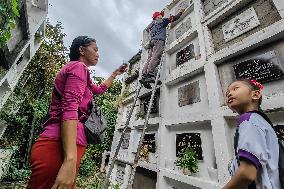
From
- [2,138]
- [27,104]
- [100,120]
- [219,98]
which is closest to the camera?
[100,120]

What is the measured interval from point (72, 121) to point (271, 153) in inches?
52.5

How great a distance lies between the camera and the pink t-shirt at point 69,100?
140cm

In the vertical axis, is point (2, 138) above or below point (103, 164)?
above

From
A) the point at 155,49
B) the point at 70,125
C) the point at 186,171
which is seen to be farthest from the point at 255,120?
the point at 155,49

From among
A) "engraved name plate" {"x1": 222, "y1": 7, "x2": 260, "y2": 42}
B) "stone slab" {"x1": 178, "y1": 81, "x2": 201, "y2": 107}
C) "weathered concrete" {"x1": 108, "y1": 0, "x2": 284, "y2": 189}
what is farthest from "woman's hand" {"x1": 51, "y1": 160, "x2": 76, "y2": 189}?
"engraved name plate" {"x1": 222, "y1": 7, "x2": 260, "y2": 42}

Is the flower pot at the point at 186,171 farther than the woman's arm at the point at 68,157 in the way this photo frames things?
Yes

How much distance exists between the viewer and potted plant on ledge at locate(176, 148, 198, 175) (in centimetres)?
400

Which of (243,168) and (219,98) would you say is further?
(219,98)

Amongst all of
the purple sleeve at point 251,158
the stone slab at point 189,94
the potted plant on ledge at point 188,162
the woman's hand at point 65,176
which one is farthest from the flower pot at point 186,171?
the woman's hand at point 65,176

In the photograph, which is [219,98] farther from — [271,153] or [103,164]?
[103,164]

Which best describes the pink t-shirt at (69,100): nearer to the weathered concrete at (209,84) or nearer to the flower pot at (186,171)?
the weathered concrete at (209,84)

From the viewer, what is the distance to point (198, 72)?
479 centimetres

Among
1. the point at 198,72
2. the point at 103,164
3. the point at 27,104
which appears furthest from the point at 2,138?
the point at 198,72

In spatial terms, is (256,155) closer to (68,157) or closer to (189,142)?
(68,157)
